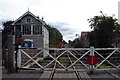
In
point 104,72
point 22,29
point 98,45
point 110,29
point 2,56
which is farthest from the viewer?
point 22,29

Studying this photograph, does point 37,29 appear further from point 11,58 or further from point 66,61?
point 11,58

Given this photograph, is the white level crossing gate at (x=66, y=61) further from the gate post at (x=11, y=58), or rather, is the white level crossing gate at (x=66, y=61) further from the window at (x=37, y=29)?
the window at (x=37, y=29)

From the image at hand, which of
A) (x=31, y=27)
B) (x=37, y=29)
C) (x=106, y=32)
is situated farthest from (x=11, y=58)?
(x=31, y=27)

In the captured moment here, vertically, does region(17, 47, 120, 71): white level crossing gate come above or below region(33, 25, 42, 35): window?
below

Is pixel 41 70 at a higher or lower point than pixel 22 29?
lower

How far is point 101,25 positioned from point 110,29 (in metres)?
1.45

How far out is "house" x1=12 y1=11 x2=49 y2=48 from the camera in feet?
83.2

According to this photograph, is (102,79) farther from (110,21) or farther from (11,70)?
(110,21)

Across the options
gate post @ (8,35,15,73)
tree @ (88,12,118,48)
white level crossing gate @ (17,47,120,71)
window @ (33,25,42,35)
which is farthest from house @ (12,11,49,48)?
gate post @ (8,35,15,73)

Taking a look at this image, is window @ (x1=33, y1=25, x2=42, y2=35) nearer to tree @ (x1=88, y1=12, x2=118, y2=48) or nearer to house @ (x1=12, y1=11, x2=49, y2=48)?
house @ (x1=12, y1=11, x2=49, y2=48)

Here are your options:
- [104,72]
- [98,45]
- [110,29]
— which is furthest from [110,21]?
[104,72]

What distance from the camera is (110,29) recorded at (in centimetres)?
1955

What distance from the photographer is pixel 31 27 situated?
84.2ft

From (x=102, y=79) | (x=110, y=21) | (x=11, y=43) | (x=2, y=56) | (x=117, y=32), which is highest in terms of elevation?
(x=110, y=21)
